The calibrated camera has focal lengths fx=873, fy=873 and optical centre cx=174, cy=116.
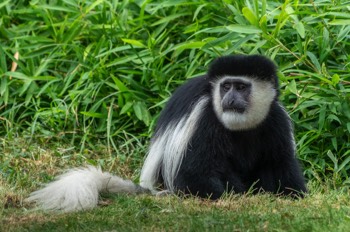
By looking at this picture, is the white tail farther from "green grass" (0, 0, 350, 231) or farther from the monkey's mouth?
the monkey's mouth

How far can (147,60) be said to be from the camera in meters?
6.18

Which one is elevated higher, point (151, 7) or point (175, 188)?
point (151, 7)

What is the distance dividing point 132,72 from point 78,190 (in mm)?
1951

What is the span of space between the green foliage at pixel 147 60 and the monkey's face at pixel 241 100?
577 mm

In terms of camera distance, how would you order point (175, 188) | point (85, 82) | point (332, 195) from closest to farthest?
point (332, 195), point (175, 188), point (85, 82)

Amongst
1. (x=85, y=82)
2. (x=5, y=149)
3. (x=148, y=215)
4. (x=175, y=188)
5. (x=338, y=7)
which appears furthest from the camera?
(x=85, y=82)

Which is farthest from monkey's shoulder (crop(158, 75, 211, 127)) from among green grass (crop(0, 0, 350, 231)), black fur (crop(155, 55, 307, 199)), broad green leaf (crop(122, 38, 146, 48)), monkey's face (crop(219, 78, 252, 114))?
broad green leaf (crop(122, 38, 146, 48))

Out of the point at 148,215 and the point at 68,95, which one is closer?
the point at 148,215

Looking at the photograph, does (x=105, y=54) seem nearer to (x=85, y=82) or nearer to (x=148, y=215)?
(x=85, y=82)

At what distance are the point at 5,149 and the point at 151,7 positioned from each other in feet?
5.04

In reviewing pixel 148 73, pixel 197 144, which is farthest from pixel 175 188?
pixel 148 73

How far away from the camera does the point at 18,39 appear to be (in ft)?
21.7

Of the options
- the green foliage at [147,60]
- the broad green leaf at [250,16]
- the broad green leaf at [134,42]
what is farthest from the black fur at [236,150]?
the broad green leaf at [134,42]

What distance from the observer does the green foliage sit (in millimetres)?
5516
